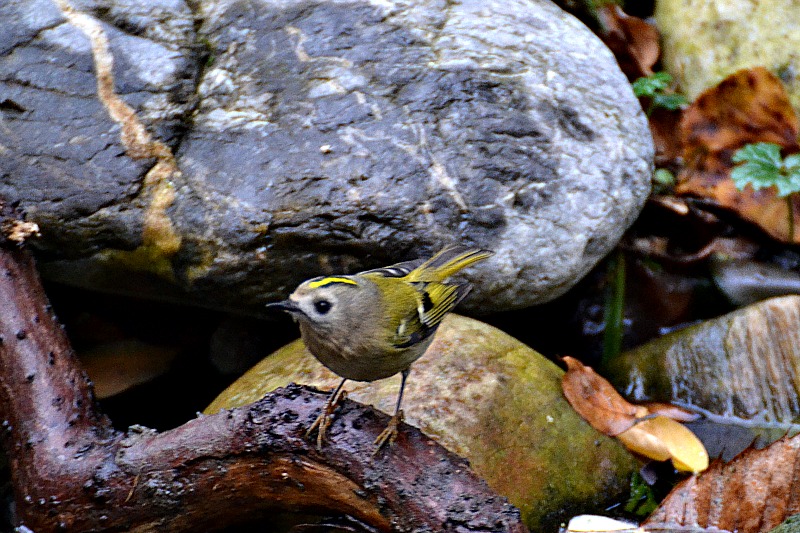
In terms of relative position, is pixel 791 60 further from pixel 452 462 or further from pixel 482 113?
pixel 452 462

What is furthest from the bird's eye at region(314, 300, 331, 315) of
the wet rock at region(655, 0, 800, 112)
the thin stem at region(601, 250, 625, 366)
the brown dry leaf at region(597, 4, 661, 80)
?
the wet rock at region(655, 0, 800, 112)

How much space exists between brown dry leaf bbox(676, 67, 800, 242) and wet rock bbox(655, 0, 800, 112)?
18 centimetres

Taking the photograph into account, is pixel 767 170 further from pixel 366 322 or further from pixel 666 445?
pixel 366 322

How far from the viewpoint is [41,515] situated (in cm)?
296

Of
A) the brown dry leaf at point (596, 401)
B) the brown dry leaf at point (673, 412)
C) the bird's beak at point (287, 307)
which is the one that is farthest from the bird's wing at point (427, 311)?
the brown dry leaf at point (673, 412)

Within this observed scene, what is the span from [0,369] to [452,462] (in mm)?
1751

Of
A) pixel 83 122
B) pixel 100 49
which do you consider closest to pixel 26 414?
pixel 83 122

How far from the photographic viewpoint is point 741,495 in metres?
3.40

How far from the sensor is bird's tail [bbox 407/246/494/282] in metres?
3.49

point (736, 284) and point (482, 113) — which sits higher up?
point (482, 113)

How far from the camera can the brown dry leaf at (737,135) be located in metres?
5.05

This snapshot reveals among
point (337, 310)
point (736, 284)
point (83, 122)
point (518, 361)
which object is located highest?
point (83, 122)

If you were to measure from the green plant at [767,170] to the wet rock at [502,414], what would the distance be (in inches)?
64.5

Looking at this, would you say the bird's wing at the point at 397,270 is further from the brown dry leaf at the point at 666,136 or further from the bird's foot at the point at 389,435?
the brown dry leaf at the point at 666,136
